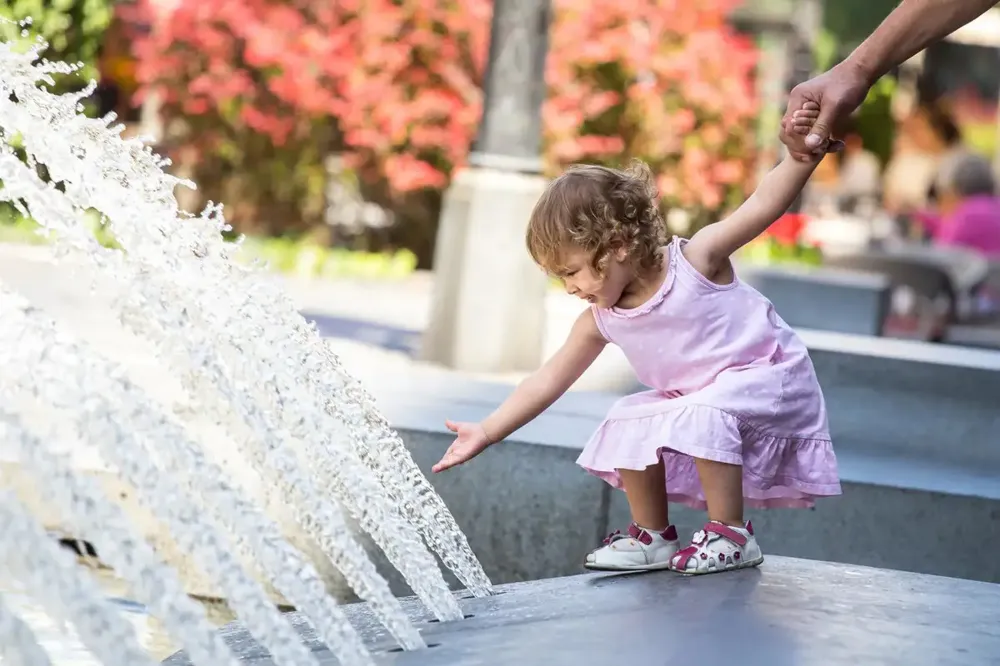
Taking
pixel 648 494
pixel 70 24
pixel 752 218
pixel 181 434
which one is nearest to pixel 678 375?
pixel 648 494

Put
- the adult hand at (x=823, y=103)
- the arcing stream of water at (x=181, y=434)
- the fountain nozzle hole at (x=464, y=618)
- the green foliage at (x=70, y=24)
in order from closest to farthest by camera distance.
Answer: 1. the arcing stream of water at (x=181, y=434)
2. the fountain nozzle hole at (x=464, y=618)
3. the adult hand at (x=823, y=103)
4. the green foliage at (x=70, y=24)

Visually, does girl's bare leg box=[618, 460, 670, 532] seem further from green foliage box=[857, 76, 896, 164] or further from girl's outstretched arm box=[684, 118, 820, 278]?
green foliage box=[857, 76, 896, 164]

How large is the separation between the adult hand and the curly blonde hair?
1.06 ft

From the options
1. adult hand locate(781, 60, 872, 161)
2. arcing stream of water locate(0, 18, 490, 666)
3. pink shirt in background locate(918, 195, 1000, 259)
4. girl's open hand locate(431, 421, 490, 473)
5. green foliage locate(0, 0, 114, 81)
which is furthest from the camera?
pink shirt in background locate(918, 195, 1000, 259)

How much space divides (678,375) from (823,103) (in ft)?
2.15

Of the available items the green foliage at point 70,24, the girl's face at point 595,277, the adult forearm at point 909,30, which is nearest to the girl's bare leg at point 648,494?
the girl's face at point 595,277

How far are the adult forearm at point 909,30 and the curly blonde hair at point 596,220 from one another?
→ 1.67 ft

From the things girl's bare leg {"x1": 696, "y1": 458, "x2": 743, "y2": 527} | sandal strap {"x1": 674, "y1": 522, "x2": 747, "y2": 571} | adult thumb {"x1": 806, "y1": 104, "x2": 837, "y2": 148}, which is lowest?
sandal strap {"x1": 674, "y1": 522, "x2": 747, "y2": 571}

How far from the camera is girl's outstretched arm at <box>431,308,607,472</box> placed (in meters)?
3.39

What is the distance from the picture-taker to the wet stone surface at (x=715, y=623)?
2.64 m

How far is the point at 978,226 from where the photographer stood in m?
12.0

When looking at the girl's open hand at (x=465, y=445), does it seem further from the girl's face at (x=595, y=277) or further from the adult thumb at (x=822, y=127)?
the adult thumb at (x=822, y=127)

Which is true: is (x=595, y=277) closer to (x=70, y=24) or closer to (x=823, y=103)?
(x=823, y=103)

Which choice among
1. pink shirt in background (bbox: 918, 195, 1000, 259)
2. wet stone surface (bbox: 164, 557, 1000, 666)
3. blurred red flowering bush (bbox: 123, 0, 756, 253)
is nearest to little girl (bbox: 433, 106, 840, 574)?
wet stone surface (bbox: 164, 557, 1000, 666)
